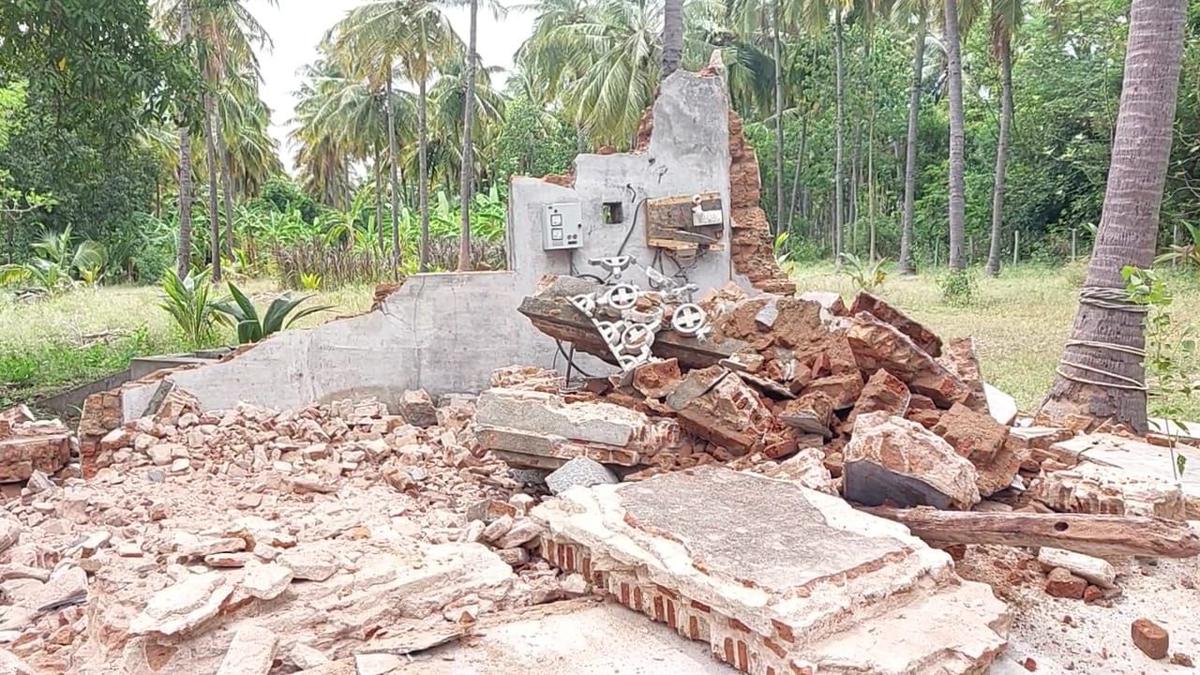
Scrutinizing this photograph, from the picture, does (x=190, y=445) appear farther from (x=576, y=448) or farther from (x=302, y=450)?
(x=576, y=448)

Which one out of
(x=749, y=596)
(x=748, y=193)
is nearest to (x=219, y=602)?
(x=749, y=596)

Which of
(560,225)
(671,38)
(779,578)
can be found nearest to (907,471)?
(779,578)

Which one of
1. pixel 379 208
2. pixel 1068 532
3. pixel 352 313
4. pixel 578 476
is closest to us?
pixel 1068 532

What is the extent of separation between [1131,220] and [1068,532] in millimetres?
3187

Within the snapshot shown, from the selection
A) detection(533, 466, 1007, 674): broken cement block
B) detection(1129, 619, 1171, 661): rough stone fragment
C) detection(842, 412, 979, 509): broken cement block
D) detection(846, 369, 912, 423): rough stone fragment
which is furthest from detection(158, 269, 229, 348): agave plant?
detection(1129, 619, 1171, 661): rough stone fragment

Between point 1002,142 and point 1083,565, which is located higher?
point 1002,142

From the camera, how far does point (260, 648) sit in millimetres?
2623

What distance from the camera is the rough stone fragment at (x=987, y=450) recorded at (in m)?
3.66

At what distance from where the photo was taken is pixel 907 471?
3.47m

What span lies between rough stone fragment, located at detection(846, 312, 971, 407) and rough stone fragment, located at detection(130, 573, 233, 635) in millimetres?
3046

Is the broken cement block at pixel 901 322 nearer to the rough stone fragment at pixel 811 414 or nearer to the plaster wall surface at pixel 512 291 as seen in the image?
the rough stone fragment at pixel 811 414

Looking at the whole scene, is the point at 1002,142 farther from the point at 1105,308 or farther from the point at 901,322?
the point at 901,322

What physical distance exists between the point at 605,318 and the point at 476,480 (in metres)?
1.20

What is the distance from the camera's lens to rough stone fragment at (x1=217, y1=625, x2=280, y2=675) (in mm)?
2531
